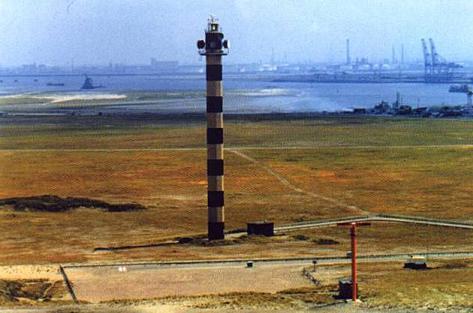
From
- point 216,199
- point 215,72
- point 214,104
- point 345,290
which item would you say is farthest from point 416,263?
point 215,72

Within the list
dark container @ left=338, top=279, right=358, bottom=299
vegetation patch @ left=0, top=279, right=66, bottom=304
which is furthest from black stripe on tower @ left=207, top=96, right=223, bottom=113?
dark container @ left=338, top=279, right=358, bottom=299

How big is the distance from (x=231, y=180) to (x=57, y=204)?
1281 cm

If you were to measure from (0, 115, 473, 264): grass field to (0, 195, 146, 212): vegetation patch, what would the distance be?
742 millimetres

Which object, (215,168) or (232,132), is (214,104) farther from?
(232,132)

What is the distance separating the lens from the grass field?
116ft

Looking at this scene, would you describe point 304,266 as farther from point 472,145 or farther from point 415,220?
point 472,145

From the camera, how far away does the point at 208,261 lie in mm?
30344

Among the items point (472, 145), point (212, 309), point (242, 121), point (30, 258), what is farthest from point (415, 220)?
point (242, 121)

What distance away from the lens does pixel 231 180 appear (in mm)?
54125

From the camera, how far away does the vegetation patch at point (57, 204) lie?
4306 cm

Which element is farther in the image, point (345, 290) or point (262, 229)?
point (262, 229)

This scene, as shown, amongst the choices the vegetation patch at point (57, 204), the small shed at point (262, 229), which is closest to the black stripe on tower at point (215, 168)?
the small shed at point (262, 229)

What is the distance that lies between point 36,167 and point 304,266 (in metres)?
35.3

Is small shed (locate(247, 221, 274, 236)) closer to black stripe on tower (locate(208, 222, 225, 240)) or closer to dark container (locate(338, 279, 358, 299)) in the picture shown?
black stripe on tower (locate(208, 222, 225, 240))
